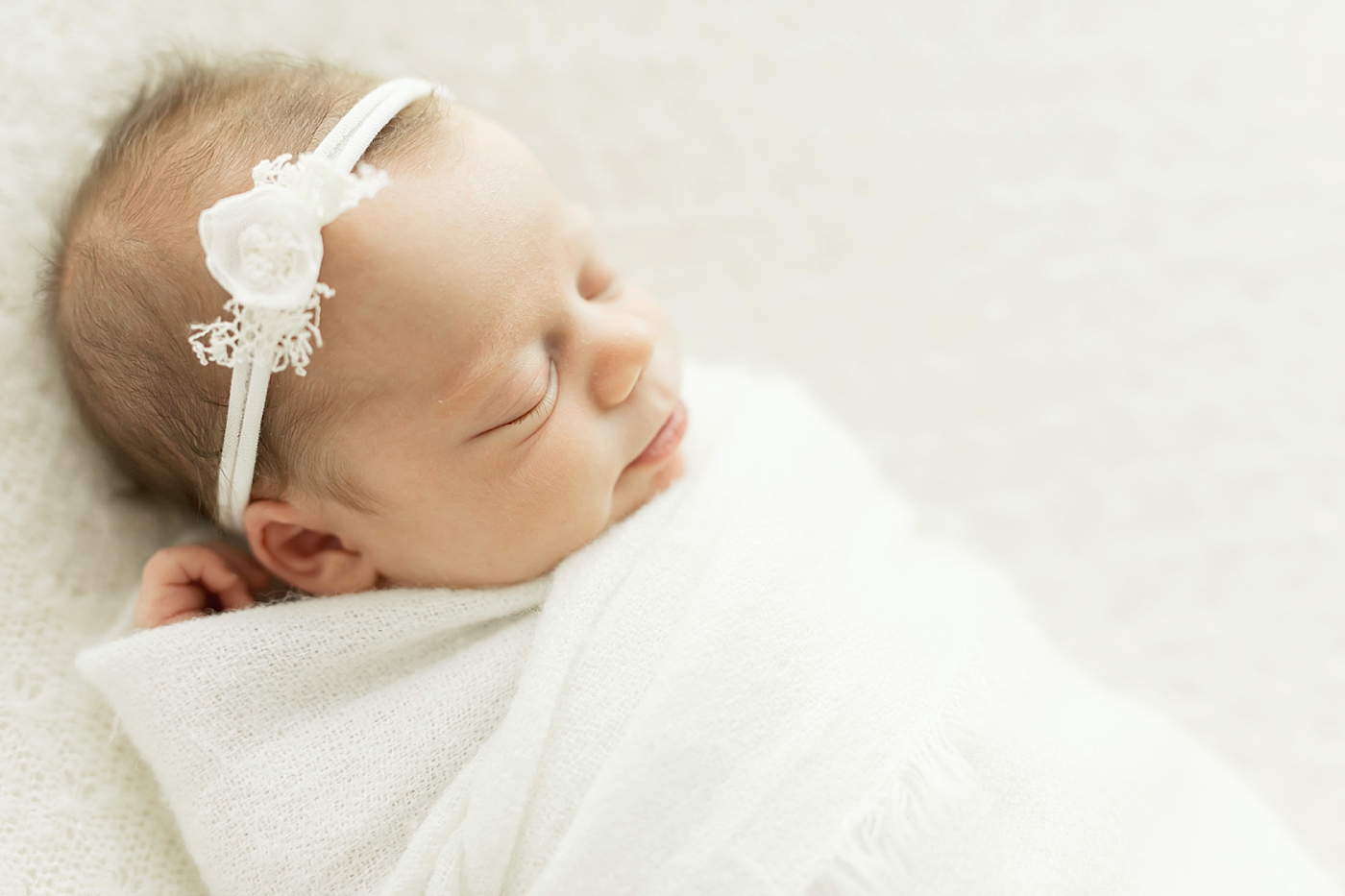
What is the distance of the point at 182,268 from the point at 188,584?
0.40 metres

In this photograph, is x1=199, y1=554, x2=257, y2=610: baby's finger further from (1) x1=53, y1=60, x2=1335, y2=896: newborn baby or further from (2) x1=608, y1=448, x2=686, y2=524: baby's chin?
(2) x1=608, y1=448, x2=686, y2=524: baby's chin

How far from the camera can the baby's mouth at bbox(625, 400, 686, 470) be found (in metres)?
1.12

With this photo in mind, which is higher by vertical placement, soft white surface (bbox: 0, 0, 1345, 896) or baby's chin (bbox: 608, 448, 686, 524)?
soft white surface (bbox: 0, 0, 1345, 896)

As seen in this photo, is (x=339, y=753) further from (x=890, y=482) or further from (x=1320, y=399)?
(x=1320, y=399)

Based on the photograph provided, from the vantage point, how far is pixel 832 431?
134 cm

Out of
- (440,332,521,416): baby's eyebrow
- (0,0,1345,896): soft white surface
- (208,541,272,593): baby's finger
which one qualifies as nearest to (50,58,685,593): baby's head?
(440,332,521,416): baby's eyebrow

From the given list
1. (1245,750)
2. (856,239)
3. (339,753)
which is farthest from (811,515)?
(1245,750)

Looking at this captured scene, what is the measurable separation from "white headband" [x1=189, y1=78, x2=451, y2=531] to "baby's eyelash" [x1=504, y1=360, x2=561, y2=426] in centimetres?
21

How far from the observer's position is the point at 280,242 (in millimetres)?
876

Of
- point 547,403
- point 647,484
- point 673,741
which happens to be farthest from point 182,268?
point 673,741

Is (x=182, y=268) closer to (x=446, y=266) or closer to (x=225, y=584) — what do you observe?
(x=446, y=266)

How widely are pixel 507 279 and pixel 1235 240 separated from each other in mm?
1360

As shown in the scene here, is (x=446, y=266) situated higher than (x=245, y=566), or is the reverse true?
(x=446, y=266)

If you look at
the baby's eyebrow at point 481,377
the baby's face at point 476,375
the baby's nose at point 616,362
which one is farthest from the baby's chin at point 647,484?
the baby's eyebrow at point 481,377
